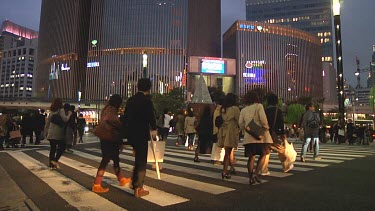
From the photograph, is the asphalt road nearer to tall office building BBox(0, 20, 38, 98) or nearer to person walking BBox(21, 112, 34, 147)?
person walking BBox(21, 112, 34, 147)

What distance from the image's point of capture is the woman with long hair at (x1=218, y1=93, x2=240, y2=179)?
6.15 m

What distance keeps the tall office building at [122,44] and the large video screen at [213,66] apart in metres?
5.48

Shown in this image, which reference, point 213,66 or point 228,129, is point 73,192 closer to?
point 228,129

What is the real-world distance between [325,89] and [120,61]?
83.1m

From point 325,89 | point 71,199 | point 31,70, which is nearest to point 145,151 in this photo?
point 71,199

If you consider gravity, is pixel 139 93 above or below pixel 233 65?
below

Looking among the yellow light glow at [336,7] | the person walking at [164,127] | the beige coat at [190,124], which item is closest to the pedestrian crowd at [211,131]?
the beige coat at [190,124]

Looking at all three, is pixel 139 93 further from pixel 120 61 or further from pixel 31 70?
pixel 31 70

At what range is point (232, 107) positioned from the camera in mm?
6336

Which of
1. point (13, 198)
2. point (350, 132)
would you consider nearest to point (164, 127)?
point (13, 198)

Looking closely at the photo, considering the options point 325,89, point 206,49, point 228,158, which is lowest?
point 228,158

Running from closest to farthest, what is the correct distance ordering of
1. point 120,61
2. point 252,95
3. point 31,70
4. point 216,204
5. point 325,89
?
point 216,204 → point 252,95 → point 120,61 → point 325,89 → point 31,70

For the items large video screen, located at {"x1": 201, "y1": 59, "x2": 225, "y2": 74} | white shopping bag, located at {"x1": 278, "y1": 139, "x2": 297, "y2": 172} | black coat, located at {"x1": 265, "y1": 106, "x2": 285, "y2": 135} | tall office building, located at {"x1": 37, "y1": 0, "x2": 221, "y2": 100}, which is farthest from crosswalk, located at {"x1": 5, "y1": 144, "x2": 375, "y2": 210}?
large video screen, located at {"x1": 201, "y1": 59, "x2": 225, "y2": 74}

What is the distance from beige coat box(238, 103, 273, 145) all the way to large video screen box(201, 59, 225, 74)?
278 feet
